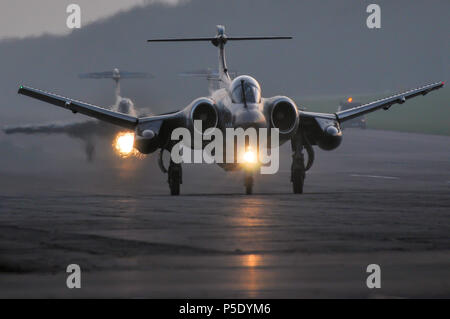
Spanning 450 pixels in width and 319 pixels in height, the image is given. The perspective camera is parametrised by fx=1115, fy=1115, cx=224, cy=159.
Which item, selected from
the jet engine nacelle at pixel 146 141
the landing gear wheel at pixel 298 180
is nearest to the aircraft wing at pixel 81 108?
the jet engine nacelle at pixel 146 141

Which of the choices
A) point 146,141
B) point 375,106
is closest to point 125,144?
point 375,106

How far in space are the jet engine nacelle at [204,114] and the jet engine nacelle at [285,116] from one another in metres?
1.65

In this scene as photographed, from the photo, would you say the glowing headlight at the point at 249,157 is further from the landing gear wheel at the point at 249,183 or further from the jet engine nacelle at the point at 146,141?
the jet engine nacelle at the point at 146,141

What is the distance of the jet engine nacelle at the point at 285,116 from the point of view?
99.4 feet

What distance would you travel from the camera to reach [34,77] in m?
80.0

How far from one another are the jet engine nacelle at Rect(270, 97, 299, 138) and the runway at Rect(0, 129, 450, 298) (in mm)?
1856

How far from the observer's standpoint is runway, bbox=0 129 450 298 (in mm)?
12070

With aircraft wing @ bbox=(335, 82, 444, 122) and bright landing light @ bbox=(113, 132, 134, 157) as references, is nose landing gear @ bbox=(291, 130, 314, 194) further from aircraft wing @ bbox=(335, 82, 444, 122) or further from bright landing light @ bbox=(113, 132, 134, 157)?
bright landing light @ bbox=(113, 132, 134, 157)

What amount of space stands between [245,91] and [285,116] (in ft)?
4.91

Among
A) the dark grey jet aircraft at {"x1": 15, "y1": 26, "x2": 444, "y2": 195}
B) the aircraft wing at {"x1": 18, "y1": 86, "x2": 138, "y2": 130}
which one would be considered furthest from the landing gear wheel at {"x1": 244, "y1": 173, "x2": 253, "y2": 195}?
the aircraft wing at {"x1": 18, "y1": 86, "x2": 138, "y2": 130}

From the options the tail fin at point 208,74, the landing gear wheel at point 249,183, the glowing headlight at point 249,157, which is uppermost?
the tail fin at point 208,74
